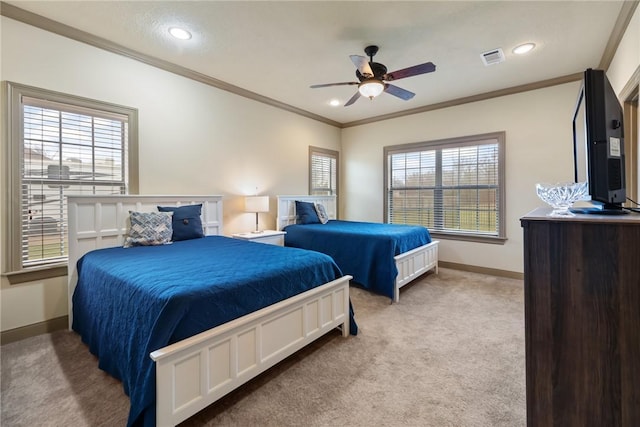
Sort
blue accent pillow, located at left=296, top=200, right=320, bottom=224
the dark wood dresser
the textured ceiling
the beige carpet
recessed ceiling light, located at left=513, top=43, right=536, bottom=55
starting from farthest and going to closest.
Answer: blue accent pillow, located at left=296, top=200, right=320, bottom=224
recessed ceiling light, located at left=513, top=43, right=536, bottom=55
the textured ceiling
the beige carpet
the dark wood dresser

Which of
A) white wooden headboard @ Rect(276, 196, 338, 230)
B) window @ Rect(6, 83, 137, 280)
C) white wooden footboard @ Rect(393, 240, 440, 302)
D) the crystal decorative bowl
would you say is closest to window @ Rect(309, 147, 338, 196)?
white wooden headboard @ Rect(276, 196, 338, 230)

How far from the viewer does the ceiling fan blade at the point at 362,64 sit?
8.43 feet

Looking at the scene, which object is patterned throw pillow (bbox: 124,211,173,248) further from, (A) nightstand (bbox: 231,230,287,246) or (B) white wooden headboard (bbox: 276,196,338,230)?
(B) white wooden headboard (bbox: 276,196,338,230)

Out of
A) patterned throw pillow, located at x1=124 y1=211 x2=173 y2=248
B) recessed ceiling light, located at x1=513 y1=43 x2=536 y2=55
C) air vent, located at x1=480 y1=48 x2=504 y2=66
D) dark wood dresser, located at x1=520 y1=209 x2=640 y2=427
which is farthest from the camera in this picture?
air vent, located at x1=480 y1=48 x2=504 y2=66

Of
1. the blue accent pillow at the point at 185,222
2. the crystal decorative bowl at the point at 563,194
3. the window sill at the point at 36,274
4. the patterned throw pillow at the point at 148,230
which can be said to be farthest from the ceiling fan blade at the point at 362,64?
the window sill at the point at 36,274

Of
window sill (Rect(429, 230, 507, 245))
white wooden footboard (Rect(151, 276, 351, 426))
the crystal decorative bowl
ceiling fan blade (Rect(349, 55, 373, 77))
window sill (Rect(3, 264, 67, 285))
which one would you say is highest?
ceiling fan blade (Rect(349, 55, 373, 77))

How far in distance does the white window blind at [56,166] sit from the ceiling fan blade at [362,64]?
2.54m

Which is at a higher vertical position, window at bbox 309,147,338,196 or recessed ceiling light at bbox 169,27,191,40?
recessed ceiling light at bbox 169,27,191,40

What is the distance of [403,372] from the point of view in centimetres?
201


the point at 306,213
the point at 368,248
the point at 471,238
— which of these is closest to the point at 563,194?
the point at 368,248

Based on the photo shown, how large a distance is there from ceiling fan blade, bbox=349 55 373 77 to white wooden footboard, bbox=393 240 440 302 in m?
2.02

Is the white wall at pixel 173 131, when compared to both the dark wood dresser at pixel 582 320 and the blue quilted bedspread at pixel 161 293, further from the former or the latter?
the dark wood dresser at pixel 582 320

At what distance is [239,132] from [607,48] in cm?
440

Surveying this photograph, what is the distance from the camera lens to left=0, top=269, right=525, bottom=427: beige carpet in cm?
160
